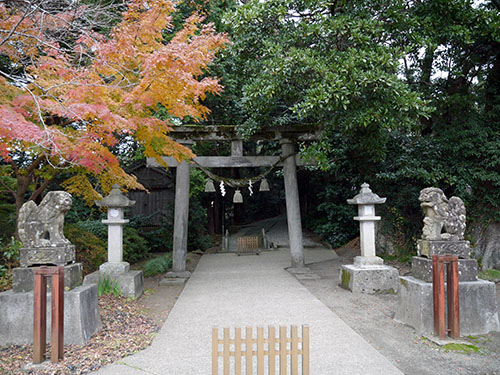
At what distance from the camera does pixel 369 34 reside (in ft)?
22.4

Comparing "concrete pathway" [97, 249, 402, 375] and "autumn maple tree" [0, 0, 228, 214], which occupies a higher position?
"autumn maple tree" [0, 0, 228, 214]

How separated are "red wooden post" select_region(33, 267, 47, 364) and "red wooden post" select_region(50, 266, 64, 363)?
4.7 inches

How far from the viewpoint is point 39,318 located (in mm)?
3988

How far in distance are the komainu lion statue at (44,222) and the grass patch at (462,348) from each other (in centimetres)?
546

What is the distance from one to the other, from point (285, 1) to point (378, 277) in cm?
624

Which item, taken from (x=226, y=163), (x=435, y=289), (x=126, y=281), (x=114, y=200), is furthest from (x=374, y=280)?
(x=114, y=200)

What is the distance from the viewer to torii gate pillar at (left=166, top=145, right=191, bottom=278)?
30.4ft

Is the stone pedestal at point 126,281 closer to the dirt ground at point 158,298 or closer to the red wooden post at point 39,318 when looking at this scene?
the dirt ground at point 158,298

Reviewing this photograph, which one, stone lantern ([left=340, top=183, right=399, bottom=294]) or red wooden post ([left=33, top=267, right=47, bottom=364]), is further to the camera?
stone lantern ([left=340, top=183, right=399, bottom=294])

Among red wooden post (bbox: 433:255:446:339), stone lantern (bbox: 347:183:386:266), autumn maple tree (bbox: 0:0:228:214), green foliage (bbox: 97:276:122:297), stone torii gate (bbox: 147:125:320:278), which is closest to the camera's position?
red wooden post (bbox: 433:255:446:339)

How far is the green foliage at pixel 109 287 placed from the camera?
6.88m

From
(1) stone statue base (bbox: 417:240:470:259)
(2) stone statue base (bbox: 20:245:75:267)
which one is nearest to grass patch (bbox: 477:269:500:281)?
(1) stone statue base (bbox: 417:240:470:259)

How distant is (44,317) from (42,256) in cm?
110

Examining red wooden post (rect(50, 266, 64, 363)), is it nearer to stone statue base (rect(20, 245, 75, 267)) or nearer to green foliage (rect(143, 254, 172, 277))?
stone statue base (rect(20, 245, 75, 267))
